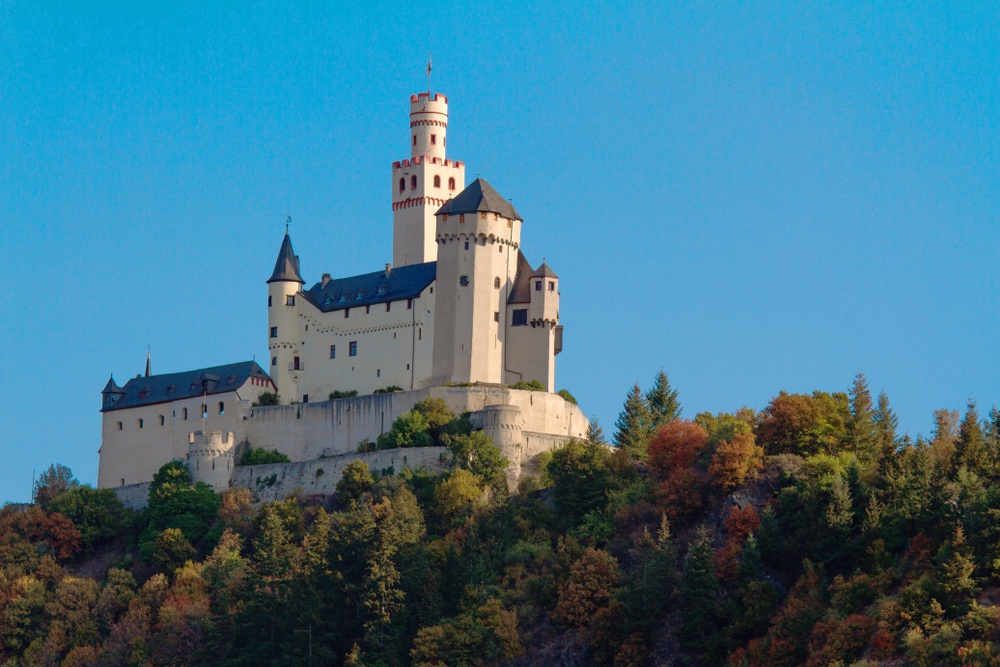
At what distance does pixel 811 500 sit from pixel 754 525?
2.80 metres

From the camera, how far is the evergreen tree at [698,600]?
6969cm

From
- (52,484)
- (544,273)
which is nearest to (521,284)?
(544,273)

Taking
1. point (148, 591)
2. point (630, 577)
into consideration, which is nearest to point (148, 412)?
point (148, 591)

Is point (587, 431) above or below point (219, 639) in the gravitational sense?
above

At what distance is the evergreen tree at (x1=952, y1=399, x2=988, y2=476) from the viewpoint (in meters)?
71.1

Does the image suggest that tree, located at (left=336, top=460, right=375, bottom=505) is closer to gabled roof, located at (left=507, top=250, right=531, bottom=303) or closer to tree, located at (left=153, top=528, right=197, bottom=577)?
tree, located at (left=153, top=528, right=197, bottom=577)

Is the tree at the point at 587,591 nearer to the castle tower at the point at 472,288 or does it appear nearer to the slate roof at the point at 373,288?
the castle tower at the point at 472,288

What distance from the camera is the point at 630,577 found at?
7300 cm

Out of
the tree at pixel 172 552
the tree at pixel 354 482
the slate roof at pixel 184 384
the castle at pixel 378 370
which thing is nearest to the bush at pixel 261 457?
the castle at pixel 378 370

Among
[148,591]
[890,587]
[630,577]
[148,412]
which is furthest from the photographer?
[148,412]

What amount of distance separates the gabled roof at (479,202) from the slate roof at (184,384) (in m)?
13.8

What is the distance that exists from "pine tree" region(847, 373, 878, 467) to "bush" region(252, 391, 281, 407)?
32555 millimetres

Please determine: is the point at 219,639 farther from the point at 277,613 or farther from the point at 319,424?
the point at 319,424

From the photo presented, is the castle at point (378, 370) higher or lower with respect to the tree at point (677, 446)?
higher
